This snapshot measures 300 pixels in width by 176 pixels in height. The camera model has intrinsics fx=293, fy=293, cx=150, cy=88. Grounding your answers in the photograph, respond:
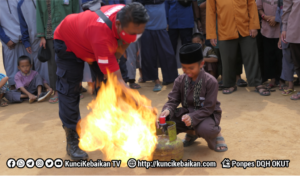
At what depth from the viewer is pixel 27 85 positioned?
616cm

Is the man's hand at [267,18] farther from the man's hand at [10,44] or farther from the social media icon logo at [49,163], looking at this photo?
the man's hand at [10,44]

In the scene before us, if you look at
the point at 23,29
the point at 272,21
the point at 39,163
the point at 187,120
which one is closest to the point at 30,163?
the point at 39,163

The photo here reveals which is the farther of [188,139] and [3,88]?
[3,88]

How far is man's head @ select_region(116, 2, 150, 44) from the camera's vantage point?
2562mm

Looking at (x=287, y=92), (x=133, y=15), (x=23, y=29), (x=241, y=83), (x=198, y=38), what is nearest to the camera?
(x=133, y=15)

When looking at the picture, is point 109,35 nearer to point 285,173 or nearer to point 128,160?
point 128,160

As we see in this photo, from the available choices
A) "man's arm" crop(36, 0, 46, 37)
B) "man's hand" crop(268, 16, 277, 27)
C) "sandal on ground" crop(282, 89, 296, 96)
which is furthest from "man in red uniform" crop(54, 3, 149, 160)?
"man's hand" crop(268, 16, 277, 27)

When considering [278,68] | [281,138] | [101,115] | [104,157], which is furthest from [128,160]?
[278,68]

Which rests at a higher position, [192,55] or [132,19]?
[132,19]

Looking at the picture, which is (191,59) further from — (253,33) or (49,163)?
(253,33)

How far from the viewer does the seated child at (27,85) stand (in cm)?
596

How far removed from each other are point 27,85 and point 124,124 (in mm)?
3738

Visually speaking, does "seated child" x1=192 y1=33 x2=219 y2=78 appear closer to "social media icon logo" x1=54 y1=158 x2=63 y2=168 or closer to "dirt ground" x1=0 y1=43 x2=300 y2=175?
"dirt ground" x1=0 y1=43 x2=300 y2=175

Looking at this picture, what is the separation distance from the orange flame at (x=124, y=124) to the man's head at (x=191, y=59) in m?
0.58
